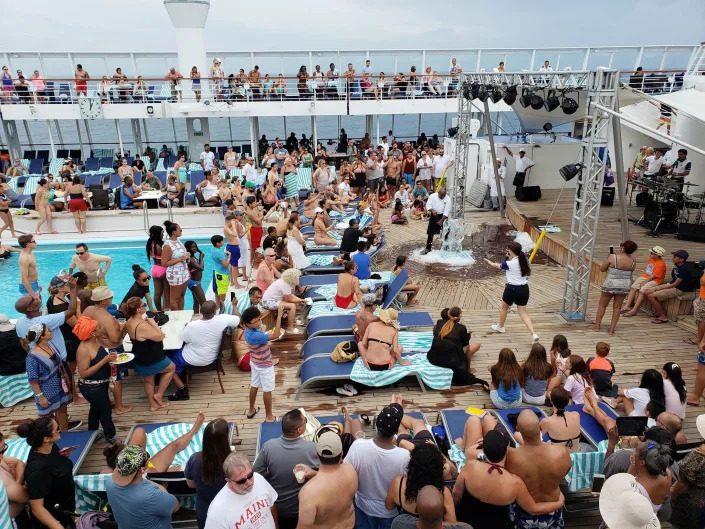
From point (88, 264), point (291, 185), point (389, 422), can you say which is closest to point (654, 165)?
point (291, 185)

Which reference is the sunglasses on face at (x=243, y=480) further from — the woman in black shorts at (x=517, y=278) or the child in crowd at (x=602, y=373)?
the woman in black shorts at (x=517, y=278)

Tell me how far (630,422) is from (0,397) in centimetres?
623

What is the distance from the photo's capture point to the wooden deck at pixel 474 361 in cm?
562

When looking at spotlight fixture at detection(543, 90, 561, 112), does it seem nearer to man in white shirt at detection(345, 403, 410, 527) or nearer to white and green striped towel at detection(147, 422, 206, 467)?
man in white shirt at detection(345, 403, 410, 527)

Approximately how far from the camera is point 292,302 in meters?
7.66

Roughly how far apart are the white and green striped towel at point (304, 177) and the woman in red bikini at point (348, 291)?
10.1 m

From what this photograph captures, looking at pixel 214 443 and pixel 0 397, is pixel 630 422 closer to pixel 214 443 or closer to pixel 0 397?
pixel 214 443

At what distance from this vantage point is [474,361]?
6738 mm

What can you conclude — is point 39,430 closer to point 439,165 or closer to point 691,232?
point 691,232

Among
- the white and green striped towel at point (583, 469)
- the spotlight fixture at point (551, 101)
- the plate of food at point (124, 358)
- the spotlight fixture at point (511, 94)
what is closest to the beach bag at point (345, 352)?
the plate of food at point (124, 358)

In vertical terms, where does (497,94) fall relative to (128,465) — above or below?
above

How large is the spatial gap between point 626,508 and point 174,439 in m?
3.67

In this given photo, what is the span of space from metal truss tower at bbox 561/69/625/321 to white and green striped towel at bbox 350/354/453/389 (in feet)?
9.78

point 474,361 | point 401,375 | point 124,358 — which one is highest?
point 124,358
